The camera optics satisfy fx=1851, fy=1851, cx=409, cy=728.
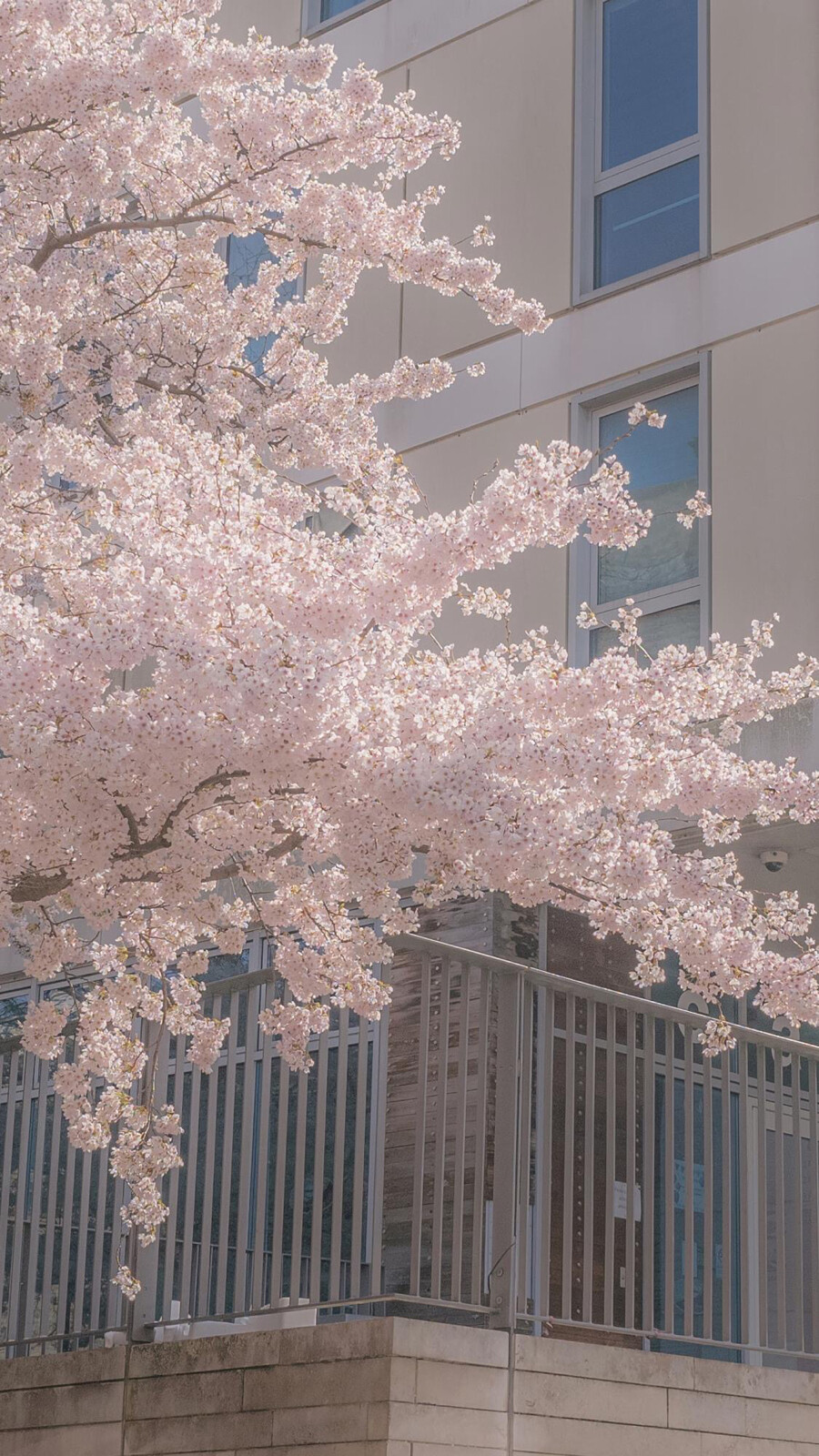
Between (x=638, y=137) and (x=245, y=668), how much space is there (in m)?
8.64

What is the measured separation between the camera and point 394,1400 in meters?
5.93

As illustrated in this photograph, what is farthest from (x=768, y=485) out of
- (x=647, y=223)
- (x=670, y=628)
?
(x=647, y=223)

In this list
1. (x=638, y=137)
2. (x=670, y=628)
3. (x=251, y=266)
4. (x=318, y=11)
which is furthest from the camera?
(x=318, y=11)

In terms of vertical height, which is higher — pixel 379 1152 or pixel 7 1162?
pixel 7 1162

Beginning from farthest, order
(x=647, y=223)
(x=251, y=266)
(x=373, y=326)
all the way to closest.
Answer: (x=251, y=266), (x=373, y=326), (x=647, y=223)

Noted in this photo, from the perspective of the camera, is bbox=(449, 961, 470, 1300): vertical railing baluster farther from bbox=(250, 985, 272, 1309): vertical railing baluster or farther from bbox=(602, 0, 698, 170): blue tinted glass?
bbox=(602, 0, 698, 170): blue tinted glass

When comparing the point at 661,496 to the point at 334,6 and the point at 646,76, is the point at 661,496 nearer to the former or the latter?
the point at 646,76

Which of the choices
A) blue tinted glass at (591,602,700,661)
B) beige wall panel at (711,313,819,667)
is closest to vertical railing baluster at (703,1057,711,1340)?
beige wall panel at (711,313,819,667)

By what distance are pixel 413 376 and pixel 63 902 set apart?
465cm

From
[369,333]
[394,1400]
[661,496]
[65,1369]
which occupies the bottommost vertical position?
[394,1400]

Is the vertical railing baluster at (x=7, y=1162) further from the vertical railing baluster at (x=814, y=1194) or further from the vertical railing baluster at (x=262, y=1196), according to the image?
the vertical railing baluster at (x=814, y=1194)

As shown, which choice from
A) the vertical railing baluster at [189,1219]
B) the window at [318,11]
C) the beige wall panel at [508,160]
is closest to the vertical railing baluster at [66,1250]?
the vertical railing baluster at [189,1219]

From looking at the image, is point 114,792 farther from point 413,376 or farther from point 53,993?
point 53,993

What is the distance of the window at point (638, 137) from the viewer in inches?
494
